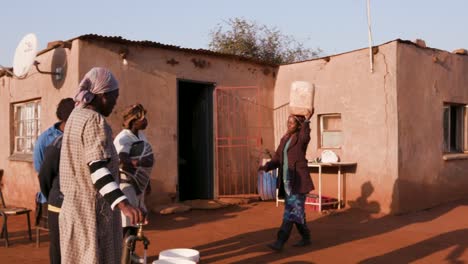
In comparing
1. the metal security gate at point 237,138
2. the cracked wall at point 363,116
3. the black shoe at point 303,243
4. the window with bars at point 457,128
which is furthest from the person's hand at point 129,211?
the window with bars at point 457,128

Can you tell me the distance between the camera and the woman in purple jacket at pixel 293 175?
5383 millimetres

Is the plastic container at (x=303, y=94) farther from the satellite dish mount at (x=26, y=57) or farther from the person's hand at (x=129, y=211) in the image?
the person's hand at (x=129, y=211)

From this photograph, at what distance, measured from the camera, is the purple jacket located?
5379 millimetres

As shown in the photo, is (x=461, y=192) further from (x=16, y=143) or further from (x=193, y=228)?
(x=16, y=143)

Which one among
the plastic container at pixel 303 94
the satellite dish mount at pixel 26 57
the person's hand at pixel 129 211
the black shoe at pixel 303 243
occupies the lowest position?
the black shoe at pixel 303 243

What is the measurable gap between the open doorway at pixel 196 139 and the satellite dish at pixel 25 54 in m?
2.64

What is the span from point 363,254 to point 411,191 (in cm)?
336

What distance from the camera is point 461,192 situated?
31.3 ft

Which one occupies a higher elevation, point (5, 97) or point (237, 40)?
point (237, 40)

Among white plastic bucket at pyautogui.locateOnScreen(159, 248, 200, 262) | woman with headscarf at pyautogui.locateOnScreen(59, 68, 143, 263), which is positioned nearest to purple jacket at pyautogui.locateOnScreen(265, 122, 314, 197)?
white plastic bucket at pyautogui.locateOnScreen(159, 248, 200, 262)

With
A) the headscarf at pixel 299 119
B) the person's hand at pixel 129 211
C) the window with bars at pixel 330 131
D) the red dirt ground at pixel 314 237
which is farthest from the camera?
the window with bars at pixel 330 131

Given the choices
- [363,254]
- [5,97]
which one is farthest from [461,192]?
[5,97]

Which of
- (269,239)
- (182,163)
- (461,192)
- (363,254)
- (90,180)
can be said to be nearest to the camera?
(90,180)

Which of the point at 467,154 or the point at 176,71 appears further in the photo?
the point at 467,154
